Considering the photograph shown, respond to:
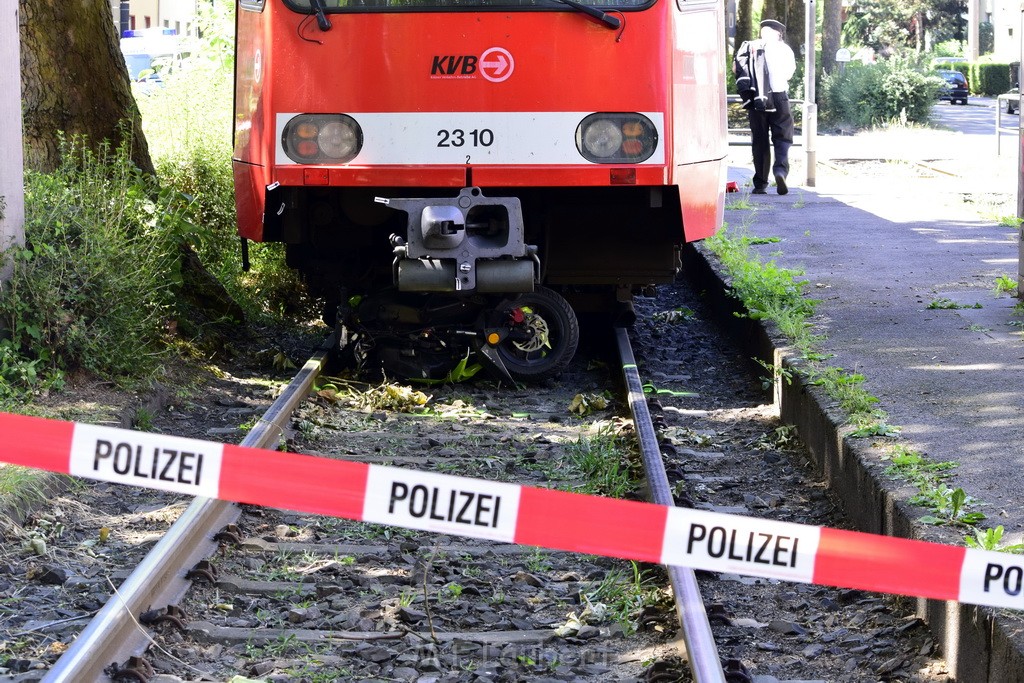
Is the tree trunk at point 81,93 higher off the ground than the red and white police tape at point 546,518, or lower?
higher

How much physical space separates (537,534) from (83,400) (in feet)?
13.4

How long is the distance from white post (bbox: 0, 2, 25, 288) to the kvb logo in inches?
81.0

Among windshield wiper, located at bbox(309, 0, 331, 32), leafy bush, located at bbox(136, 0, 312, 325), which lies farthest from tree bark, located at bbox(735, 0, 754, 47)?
windshield wiper, located at bbox(309, 0, 331, 32)

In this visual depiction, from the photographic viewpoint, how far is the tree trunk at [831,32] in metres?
37.3

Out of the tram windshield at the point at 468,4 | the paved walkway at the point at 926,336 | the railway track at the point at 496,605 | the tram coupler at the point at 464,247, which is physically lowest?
the railway track at the point at 496,605

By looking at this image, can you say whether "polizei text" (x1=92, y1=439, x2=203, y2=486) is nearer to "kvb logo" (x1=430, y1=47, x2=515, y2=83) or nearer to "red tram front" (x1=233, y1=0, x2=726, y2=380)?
"red tram front" (x1=233, y1=0, x2=726, y2=380)

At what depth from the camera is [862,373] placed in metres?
6.68

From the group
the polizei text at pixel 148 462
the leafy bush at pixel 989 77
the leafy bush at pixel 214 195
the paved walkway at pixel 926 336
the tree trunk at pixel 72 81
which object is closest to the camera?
the polizei text at pixel 148 462

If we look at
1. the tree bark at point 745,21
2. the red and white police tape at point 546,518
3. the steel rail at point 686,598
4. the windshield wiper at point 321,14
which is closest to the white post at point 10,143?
the windshield wiper at point 321,14

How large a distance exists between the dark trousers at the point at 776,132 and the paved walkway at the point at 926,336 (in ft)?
1.53

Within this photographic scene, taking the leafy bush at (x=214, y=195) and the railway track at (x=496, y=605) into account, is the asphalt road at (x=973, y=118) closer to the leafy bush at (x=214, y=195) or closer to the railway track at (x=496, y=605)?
the leafy bush at (x=214, y=195)

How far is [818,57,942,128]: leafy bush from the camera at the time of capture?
113 feet

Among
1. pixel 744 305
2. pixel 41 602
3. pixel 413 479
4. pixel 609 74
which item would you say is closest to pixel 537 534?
pixel 413 479

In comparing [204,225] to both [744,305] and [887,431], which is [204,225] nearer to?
[744,305]
